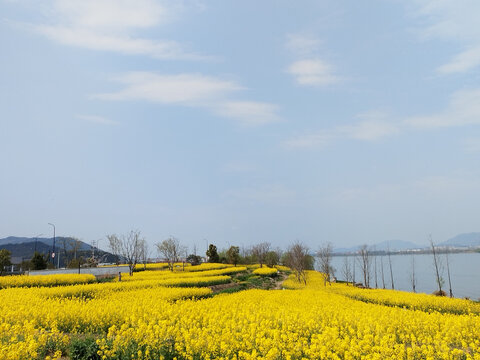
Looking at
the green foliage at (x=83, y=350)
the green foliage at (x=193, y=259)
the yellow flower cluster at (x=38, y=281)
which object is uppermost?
the green foliage at (x=83, y=350)

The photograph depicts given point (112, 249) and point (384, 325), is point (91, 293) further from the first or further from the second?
point (112, 249)

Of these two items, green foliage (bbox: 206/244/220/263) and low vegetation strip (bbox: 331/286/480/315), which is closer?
low vegetation strip (bbox: 331/286/480/315)

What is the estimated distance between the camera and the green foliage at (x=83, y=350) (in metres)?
7.99

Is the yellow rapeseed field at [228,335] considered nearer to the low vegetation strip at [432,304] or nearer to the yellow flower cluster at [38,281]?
the low vegetation strip at [432,304]

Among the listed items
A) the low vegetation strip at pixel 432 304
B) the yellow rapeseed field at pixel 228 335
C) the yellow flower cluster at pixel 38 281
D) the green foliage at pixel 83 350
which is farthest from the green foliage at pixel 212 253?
the green foliage at pixel 83 350

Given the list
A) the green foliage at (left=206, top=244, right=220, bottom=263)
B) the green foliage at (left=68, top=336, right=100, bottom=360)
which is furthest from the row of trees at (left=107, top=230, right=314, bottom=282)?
the green foliage at (left=68, top=336, right=100, bottom=360)

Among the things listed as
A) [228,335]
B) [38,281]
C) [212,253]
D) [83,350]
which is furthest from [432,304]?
[212,253]

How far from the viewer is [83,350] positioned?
26.9ft

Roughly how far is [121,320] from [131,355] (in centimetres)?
439

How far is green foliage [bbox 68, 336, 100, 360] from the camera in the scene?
26.2 ft

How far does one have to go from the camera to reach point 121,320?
11.3m

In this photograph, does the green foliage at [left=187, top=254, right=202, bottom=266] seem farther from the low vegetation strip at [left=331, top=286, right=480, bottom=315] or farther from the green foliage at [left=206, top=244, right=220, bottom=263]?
the low vegetation strip at [left=331, top=286, right=480, bottom=315]

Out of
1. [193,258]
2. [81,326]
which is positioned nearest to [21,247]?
[193,258]

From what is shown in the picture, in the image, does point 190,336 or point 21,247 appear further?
point 21,247
